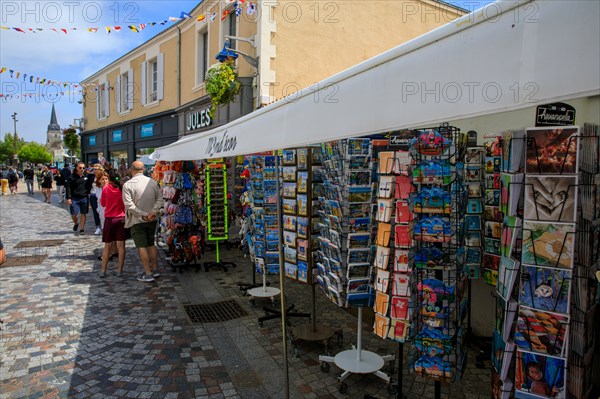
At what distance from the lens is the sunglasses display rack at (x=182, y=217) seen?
7453mm

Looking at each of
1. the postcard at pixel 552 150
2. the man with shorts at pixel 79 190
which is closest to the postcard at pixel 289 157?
the postcard at pixel 552 150

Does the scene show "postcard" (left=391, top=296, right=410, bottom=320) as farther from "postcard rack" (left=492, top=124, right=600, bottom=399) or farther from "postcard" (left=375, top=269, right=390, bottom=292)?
"postcard rack" (left=492, top=124, right=600, bottom=399)

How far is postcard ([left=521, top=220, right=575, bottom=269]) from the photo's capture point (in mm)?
2098

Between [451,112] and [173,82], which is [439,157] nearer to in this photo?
[451,112]

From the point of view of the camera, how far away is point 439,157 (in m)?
2.79

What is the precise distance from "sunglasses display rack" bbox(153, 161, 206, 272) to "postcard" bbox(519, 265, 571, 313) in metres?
6.15

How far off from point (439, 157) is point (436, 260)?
28.6 inches

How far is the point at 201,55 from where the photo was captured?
13703 millimetres

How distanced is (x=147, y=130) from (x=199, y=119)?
5.62 m

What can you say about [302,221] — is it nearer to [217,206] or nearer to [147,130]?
[217,206]

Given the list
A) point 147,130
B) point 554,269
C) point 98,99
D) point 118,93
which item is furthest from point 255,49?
point 98,99

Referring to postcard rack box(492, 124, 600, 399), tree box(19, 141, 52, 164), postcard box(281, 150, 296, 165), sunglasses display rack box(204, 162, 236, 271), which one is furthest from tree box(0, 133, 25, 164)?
postcard rack box(492, 124, 600, 399)

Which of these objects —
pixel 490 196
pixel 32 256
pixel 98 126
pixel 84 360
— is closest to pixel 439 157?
pixel 490 196

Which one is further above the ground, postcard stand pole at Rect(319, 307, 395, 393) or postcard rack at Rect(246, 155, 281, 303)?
postcard rack at Rect(246, 155, 281, 303)
